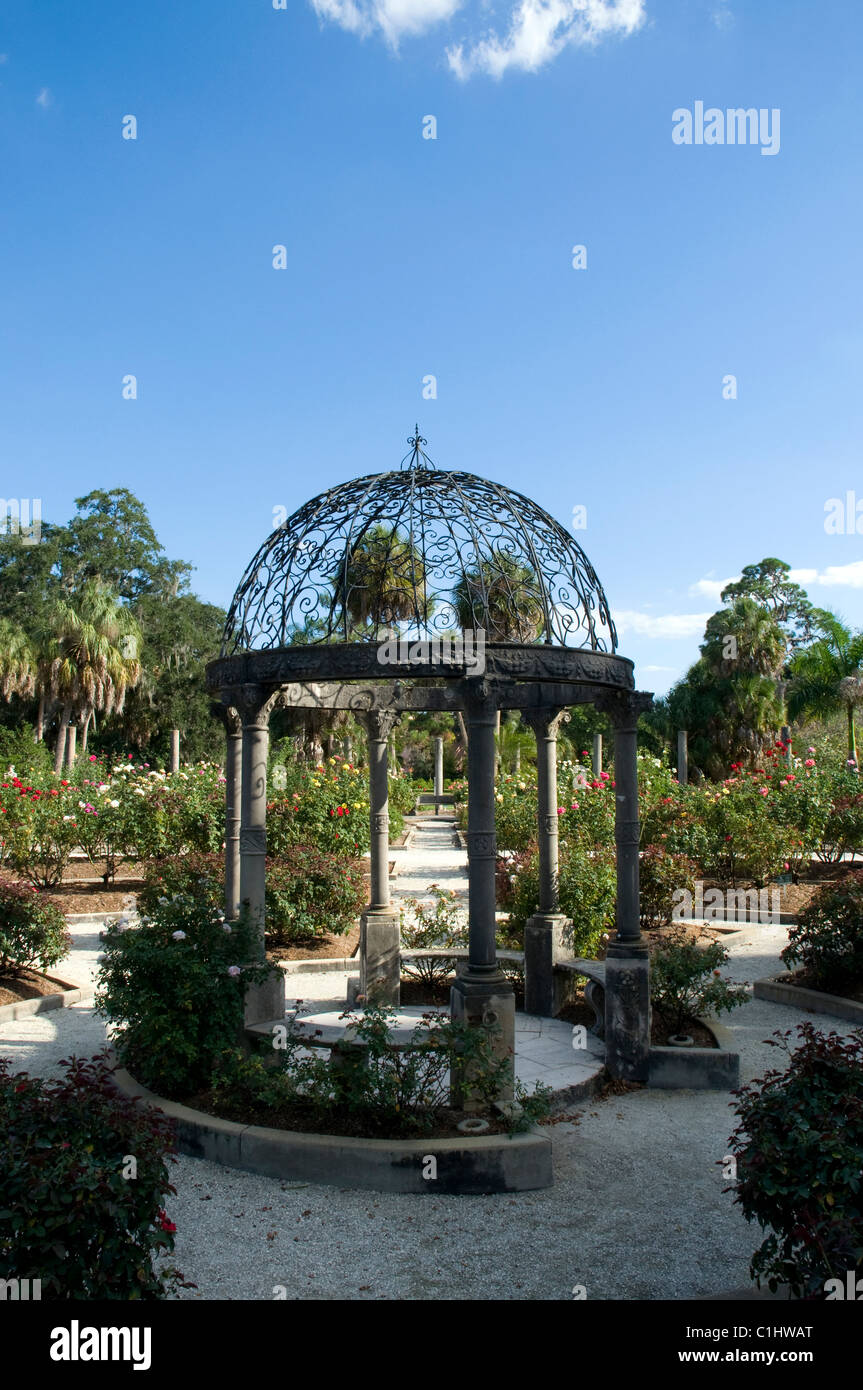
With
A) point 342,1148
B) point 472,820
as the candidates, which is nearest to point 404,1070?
point 342,1148

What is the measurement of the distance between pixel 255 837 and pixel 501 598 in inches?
105

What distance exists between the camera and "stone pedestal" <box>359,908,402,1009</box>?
8.86m

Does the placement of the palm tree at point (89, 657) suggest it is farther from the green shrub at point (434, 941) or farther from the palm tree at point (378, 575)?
the palm tree at point (378, 575)

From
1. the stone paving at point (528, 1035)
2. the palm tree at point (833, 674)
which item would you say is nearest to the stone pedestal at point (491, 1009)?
the stone paving at point (528, 1035)

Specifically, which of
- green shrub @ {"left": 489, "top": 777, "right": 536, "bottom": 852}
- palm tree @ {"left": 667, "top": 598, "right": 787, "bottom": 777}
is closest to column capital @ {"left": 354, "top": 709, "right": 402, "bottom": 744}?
green shrub @ {"left": 489, "top": 777, "right": 536, "bottom": 852}

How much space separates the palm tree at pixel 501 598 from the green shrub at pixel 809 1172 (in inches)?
131

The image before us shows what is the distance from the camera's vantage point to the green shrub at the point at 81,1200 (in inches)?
115

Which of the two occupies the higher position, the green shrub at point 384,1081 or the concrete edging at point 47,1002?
the green shrub at point 384,1081

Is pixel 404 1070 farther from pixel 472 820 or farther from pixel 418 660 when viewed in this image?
pixel 418 660

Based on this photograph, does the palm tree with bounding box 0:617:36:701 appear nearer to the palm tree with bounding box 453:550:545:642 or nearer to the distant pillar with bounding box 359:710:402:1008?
the distant pillar with bounding box 359:710:402:1008

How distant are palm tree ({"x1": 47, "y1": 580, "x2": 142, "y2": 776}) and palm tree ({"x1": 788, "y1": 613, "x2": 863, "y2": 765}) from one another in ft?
72.8

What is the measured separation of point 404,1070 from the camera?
5453 mm

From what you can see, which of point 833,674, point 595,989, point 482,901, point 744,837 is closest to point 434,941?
point 595,989
